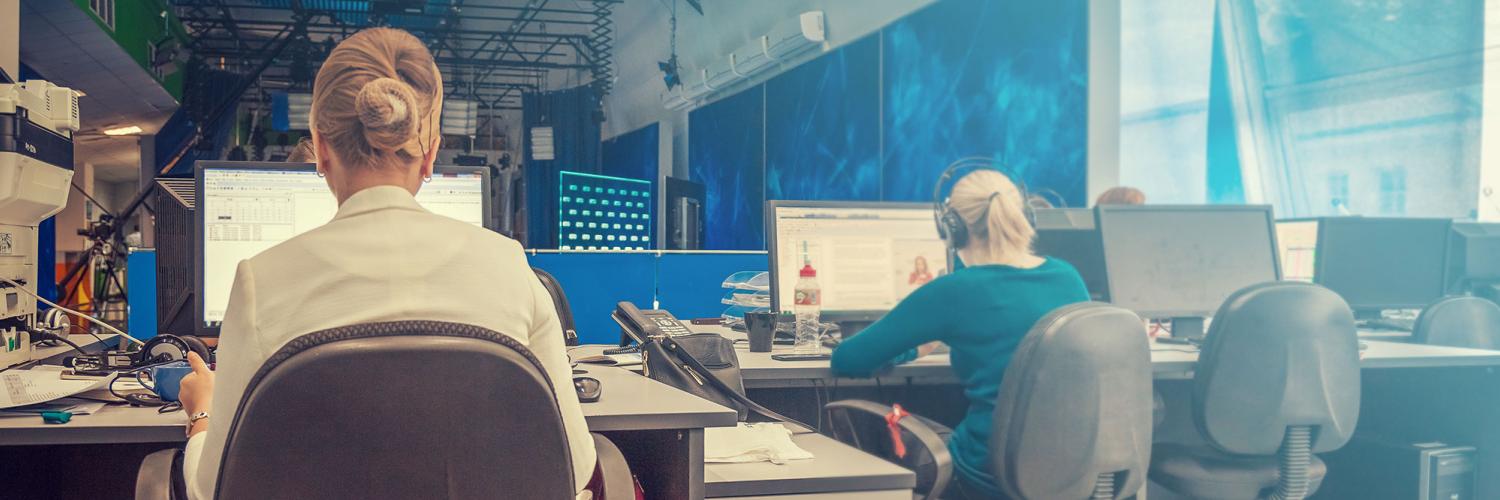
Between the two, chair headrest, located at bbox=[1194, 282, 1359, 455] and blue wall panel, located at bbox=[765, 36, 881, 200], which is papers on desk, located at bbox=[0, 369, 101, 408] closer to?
chair headrest, located at bbox=[1194, 282, 1359, 455]

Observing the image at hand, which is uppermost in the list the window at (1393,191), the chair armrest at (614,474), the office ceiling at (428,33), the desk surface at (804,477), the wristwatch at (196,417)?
the office ceiling at (428,33)

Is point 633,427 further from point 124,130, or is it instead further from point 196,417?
point 124,130

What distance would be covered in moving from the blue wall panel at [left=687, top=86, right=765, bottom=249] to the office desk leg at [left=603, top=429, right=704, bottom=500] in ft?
19.0

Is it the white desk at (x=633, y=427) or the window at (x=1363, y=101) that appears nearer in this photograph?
the white desk at (x=633, y=427)

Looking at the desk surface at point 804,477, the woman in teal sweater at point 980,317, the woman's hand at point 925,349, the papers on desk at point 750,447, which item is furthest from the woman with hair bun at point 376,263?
the woman's hand at point 925,349

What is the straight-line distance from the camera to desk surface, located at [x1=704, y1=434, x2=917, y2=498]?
1.65m

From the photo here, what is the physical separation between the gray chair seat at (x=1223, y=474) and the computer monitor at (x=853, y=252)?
773 mm

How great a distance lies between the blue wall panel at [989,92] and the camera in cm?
454

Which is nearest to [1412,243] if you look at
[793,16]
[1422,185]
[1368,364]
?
[1422,185]

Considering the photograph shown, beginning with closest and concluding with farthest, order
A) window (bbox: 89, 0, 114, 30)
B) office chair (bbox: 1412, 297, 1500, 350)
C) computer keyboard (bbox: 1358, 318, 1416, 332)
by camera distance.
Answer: office chair (bbox: 1412, 297, 1500, 350), computer keyboard (bbox: 1358, 318, 1416, 332), window (bbox: 89, 0, 114, 30)

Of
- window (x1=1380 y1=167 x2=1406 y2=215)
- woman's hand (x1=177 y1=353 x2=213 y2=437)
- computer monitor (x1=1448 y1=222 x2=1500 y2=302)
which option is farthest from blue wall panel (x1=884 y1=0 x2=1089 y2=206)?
woman's hand (x1=177 y1=353 x2=213 y2=437)

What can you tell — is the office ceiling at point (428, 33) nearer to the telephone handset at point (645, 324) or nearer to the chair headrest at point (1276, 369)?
the telephone handset at point (645, 324)

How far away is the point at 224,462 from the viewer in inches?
33.8

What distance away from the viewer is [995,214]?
218 centimetres
